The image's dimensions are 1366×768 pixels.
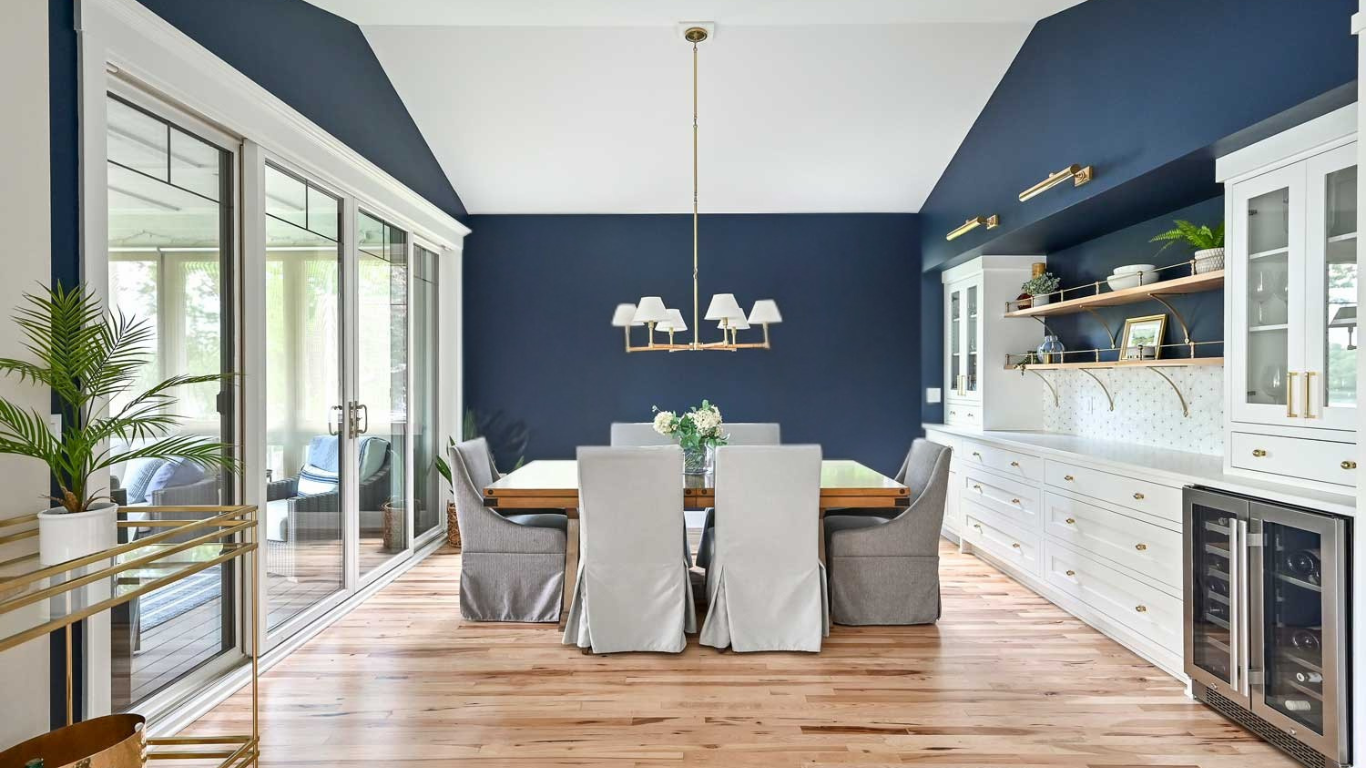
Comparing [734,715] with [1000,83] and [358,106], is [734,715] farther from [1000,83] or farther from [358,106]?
[1000,83]

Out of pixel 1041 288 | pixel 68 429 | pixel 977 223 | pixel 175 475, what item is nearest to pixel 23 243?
pixel 68 429

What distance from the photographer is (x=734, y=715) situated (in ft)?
8.54

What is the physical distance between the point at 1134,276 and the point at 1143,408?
0.86 meters

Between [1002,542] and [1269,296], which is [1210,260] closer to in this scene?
[1269,296]

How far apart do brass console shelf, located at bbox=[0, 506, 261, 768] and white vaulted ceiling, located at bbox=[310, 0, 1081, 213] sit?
2290mm

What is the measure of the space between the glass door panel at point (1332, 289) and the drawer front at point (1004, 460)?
1658mm

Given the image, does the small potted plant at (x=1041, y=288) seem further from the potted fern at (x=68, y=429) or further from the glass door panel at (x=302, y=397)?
the potted fern at (x=68, y=429)

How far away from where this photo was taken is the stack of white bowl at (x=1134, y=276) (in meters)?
3.50

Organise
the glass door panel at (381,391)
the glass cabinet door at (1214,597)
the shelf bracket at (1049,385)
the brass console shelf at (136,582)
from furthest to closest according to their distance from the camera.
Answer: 1. the shelf bracket at (1049,385)
2. the glass door panel at (381,391)
3. the glass cabinet door at (1214,597)
4. the brass console shelf at (136,582)

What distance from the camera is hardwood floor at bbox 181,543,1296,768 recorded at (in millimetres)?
2348

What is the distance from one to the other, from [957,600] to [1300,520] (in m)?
1.89

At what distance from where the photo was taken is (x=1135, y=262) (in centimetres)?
400

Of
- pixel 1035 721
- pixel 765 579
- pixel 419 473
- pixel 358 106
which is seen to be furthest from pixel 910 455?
pixel 358 106

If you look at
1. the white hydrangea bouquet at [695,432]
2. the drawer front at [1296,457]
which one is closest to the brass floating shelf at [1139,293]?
the drawer front at [1296,457]
